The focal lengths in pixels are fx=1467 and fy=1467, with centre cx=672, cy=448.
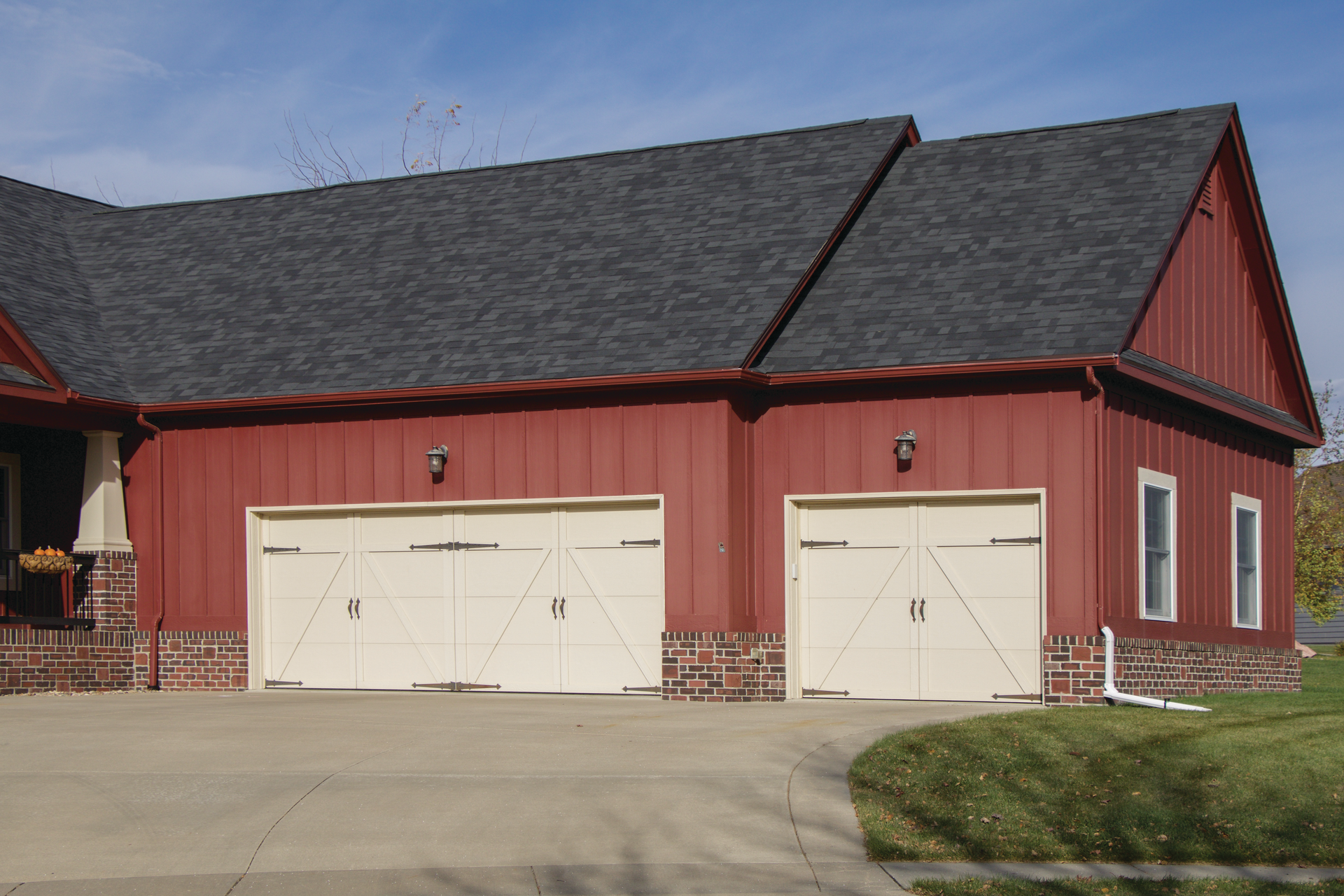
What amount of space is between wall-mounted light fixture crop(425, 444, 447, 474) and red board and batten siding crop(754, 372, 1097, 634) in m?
3.40

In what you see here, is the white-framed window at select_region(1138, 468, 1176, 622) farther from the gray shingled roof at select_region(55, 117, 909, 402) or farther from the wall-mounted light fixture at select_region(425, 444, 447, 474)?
the wall-mounted light fixture at select_region(425, 444, 447, 474)

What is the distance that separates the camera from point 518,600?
1577cm

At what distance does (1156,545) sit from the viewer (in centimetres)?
1548

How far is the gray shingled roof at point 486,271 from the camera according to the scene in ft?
52.1

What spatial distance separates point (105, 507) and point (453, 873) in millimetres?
10752

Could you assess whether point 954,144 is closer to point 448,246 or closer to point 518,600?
point 448,246

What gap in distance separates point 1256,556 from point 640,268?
8674mm

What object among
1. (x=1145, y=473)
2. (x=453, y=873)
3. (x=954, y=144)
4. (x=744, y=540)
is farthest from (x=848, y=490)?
(x=453, y=873)

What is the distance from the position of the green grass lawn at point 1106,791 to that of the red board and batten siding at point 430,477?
13.3 ft

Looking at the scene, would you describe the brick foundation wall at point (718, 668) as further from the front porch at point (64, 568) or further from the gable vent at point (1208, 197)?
the gable vent at point (1208, 197)

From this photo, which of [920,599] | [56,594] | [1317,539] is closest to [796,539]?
[920,599]

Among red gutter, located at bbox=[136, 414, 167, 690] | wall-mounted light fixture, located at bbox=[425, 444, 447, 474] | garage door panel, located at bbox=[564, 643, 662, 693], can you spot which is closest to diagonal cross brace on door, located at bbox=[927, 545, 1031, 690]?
garage door panel, located at bbox=[564, 643, 662, 693]

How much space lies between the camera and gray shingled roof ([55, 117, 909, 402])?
15.9 m

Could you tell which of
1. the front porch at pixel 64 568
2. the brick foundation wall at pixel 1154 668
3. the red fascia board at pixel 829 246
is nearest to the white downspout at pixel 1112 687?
the brick foundation wall at pixel 1154 668
